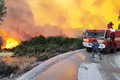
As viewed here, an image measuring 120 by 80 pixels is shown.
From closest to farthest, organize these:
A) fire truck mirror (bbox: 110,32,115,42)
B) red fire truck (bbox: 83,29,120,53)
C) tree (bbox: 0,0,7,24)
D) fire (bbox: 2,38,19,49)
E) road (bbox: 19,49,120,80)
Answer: road (bbox: 19,49,120,80), tree (bbox: 0,0,7,24), red fire truck (bbox: 83,29,120,53), fire truck mirror (bbox: 110,32,115,42), fire (bbox: 2,38,19,49)

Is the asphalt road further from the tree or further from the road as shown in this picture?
the tree

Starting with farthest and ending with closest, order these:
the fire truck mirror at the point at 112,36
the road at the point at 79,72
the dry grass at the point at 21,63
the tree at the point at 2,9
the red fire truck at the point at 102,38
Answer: the fire truck mirror at the point at 112,36 → the red fire truck at the point at 102,38 → the tree at the point at 2,9 → the dry grass at the point at 21,63 → the road at the point at 79,72

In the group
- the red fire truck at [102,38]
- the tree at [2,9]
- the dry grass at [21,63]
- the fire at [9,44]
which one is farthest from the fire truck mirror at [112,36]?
the fire at [9,44]

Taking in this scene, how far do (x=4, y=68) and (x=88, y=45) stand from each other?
10.6 meters

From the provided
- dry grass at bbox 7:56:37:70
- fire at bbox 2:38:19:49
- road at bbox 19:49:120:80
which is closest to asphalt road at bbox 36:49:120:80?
road at bbox 19:49:120:80

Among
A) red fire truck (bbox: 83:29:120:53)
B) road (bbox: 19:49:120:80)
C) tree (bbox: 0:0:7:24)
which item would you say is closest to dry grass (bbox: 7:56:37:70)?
road (bbox: 19:49:120:80)

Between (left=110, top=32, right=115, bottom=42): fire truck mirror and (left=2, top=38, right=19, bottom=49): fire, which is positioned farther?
(left=2, top=38, right=19, bottom=49): fire

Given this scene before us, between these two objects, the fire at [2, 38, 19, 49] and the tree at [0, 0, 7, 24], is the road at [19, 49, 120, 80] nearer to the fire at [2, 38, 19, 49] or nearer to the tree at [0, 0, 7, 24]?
the tree at [0, 0, 7, 24]

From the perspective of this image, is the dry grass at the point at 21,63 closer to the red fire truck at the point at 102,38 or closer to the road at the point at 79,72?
the road at the point at 79,72

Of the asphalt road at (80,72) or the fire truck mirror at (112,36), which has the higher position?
the fire truck mirror at (112,36)

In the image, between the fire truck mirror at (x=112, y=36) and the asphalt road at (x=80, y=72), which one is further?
the fire truck mirror at (x=112, y=36)

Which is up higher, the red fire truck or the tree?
the tree

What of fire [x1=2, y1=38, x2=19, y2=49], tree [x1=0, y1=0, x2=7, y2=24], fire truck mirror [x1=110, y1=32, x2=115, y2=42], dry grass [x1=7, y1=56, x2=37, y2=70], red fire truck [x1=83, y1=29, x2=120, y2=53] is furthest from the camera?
fire [x1=2, y1=38, x2=19, y2=49]

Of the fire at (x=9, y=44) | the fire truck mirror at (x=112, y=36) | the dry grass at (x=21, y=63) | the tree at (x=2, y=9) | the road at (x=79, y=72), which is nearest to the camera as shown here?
the road at (x=79, y=72)
